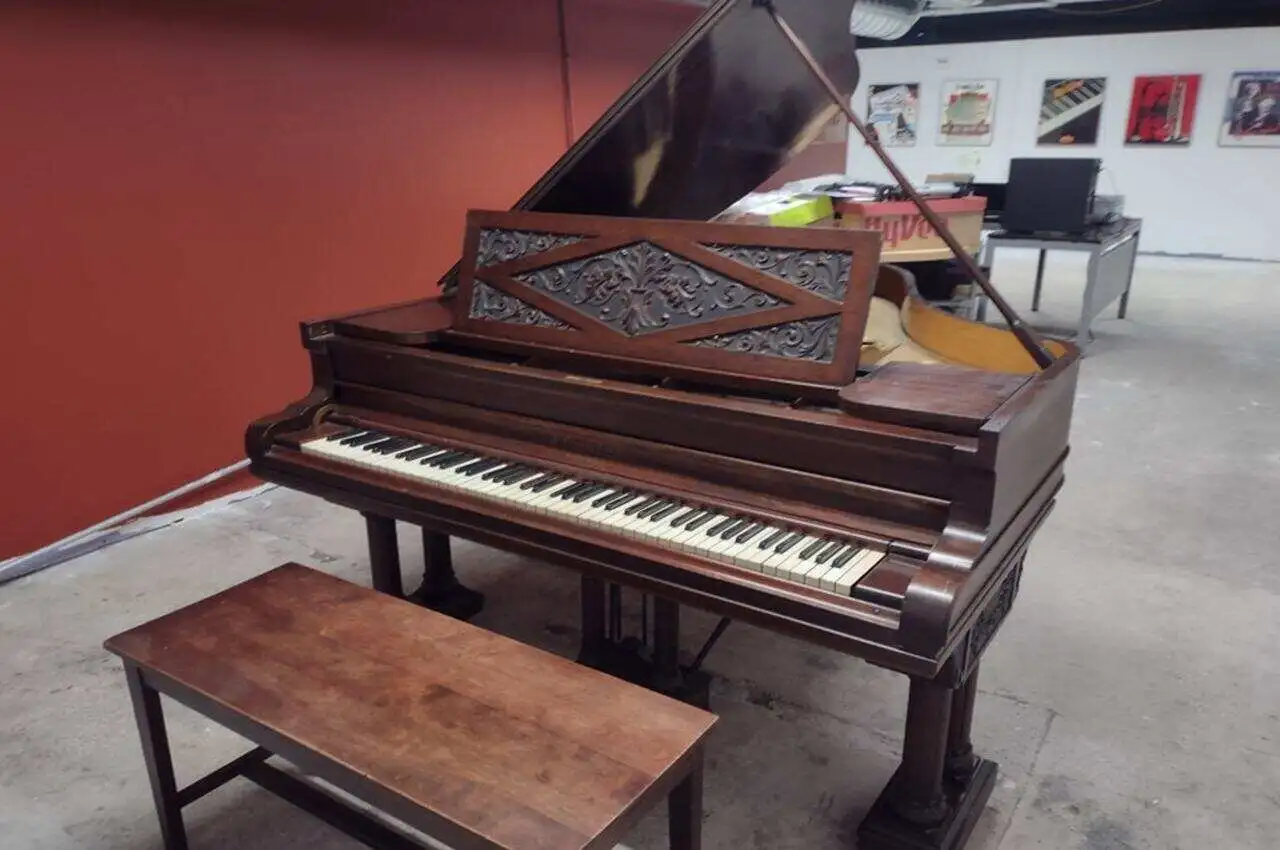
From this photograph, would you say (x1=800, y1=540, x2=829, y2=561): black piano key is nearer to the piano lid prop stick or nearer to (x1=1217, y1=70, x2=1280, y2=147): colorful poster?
the piano lid prop stick

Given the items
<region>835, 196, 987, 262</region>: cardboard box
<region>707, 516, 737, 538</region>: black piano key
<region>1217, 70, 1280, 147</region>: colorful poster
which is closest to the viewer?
<region>707, 516, 737, 538</region>: black piano key

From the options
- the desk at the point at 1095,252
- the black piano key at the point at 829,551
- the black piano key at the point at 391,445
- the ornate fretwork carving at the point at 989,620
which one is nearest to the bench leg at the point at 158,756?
the black piano key at the point at 391,445

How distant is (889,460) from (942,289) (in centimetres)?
400

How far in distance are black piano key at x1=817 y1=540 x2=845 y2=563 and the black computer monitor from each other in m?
5.17

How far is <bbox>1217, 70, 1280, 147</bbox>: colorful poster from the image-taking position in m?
8.74

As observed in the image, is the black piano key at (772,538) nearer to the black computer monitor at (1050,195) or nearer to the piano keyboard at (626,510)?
the piano keyboard at (626,510)

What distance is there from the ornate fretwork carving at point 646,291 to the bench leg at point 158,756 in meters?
1.16

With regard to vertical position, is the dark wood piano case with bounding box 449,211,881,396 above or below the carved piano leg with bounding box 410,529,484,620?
above

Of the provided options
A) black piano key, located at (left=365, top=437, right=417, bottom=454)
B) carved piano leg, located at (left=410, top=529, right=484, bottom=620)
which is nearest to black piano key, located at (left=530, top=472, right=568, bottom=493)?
black piano key, located at (left=365, top=437, right=417, bottom=454)

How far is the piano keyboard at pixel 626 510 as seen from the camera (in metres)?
1.53

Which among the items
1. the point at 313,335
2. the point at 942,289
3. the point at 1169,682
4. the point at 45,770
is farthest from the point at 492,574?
the point at 942,289

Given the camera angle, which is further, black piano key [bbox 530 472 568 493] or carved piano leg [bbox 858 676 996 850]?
black piano key [bbox 530 472 568 493]

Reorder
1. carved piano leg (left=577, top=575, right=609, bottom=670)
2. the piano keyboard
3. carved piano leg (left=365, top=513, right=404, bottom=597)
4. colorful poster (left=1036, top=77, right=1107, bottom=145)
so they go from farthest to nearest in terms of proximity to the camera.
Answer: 1. colorful poster (left=1036, top=77, right=1107, bottom=145)
2. carved piano leg (left=365, top=513, right=404, bottom=597)
3. carved piano leg (left=577, top=575, right=609, bottom=670)
4. the piano keyboard

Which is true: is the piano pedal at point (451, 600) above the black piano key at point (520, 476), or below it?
below
